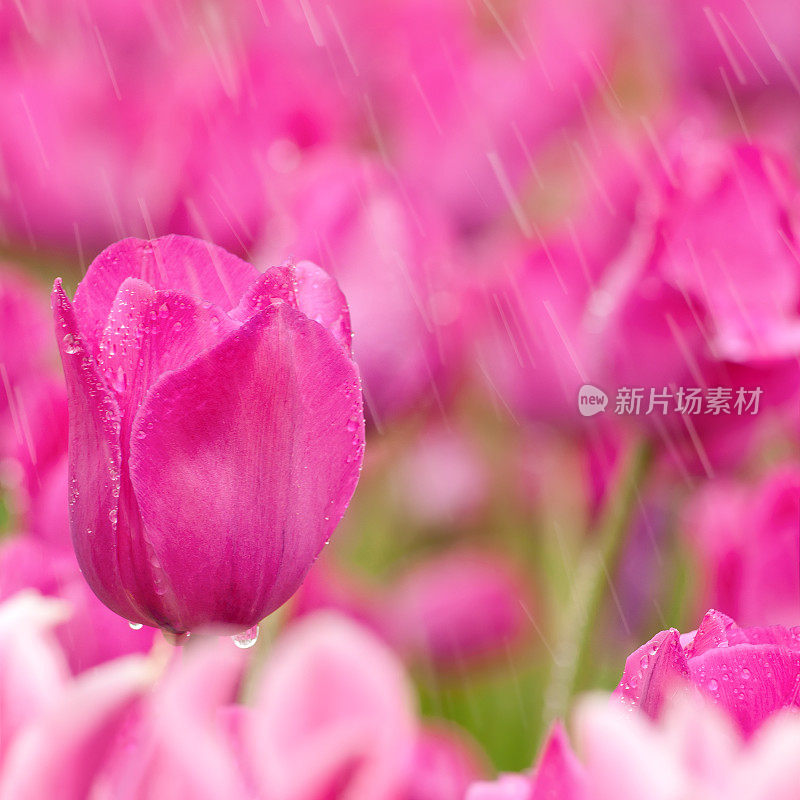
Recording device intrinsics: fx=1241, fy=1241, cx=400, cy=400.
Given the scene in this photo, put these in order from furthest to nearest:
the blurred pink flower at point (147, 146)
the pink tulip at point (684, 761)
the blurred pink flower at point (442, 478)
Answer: the blurred pink flower at point (442, 478) → the blurred pink flower at point (147, 146) → the pink tulip at point (684, 761)

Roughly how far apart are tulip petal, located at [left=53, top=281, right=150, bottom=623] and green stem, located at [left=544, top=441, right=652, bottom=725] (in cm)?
13

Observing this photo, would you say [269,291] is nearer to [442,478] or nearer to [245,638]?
[245,638]

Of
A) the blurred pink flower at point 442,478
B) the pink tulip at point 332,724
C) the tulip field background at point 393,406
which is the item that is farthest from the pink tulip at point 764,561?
the blurred pink flower at point 442,478

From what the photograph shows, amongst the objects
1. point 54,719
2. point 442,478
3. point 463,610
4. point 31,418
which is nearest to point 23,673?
point 54,719

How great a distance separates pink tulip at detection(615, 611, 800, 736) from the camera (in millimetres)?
170

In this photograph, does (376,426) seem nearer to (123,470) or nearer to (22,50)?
(123,470)

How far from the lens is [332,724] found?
0.53 feet

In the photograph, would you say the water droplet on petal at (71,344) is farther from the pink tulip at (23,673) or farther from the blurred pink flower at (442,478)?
the blurred pink flower at (442,478)

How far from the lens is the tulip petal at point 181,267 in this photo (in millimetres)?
209

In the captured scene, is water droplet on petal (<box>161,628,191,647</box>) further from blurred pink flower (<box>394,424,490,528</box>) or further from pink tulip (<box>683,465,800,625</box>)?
blurred pink flower (<box>394,424,490,528</box>)

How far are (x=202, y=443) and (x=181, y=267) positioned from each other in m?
0.04

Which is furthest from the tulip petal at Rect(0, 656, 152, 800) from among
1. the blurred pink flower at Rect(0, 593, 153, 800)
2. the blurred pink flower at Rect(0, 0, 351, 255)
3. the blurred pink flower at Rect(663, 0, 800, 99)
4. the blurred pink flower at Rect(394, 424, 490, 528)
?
the blurred pink flower at Rect(663, 0, 800, 99)

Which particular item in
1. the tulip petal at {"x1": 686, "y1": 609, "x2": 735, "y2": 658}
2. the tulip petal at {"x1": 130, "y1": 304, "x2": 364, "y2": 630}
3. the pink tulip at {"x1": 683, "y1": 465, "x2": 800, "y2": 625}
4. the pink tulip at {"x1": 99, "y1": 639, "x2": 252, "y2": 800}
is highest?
the tulip petal at {"x1": 130, "y1": 304, "x2": 364, "y2": 630}

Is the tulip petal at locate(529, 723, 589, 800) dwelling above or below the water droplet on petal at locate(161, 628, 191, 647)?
below
